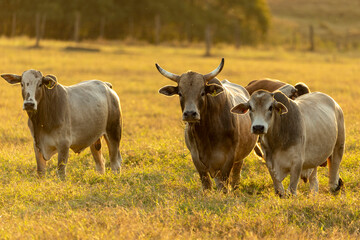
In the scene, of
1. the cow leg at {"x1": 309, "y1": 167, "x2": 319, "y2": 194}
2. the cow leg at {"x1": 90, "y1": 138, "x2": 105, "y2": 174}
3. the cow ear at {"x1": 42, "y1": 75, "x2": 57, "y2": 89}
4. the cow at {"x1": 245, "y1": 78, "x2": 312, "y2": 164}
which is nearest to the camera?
the cow leg at {"x1": 309, "y1": 167, "x2": 319, "y2": 194}

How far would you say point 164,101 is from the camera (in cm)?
1639

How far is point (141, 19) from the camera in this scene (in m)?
43.6

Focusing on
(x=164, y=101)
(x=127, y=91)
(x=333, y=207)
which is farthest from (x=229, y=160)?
(x=127, y=91)

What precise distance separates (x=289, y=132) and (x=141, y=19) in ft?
125

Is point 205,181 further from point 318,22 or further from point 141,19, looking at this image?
point 318,22

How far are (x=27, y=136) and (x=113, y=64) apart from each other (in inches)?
552

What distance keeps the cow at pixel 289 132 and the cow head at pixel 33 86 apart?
2552 millimetres

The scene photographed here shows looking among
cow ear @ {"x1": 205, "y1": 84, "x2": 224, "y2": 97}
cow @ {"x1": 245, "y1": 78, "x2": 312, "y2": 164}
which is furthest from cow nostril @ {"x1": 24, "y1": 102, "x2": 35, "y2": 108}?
cow @ {"x1": 245, "y1": 78, "x2": 312, "y2": 164}

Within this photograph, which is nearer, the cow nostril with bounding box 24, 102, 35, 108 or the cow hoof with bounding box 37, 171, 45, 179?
the cow nostril with bounding box 24, 102, 35, 108

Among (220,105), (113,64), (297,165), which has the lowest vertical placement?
(113,64)

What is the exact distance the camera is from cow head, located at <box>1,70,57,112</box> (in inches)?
291

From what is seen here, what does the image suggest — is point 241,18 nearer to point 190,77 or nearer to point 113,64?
point 113,64

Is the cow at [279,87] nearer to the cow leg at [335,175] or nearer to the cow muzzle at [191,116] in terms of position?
the cow leg at [335,175]

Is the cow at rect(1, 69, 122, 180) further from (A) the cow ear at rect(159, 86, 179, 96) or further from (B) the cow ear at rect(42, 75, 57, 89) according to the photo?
(A) the cow ear at rect(159, 86, 179, 96)
